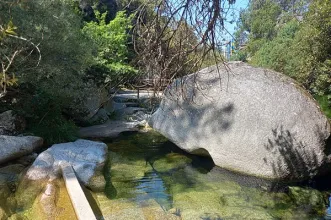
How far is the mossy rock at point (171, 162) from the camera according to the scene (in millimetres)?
6306

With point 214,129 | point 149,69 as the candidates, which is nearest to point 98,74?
point 214,129

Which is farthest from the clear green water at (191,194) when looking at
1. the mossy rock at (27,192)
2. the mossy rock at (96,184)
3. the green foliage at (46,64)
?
the green foliage at (46,64)

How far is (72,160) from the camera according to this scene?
17.1ft

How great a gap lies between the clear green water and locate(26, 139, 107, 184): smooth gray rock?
371mm

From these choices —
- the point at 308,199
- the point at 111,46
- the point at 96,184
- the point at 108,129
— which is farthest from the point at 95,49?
the point at 308,199

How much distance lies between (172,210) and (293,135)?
8.59 ft

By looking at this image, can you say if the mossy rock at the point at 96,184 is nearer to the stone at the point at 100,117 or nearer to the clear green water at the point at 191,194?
the clear green water at the point at 191,194

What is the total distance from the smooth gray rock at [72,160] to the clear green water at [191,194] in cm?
37

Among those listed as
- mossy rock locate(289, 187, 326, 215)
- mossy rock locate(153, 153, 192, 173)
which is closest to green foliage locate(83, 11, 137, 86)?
mossy rock locate(153, 153, 192, 173)

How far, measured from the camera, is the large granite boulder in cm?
562

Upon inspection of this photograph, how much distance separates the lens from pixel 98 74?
10781mm

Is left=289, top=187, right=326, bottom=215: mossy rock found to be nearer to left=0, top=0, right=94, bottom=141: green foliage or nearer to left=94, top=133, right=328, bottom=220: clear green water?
left=94, top=133, right=328, bottom=220: clear green water

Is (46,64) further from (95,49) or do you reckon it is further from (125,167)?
(95,49)

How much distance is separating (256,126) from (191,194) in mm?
1814
